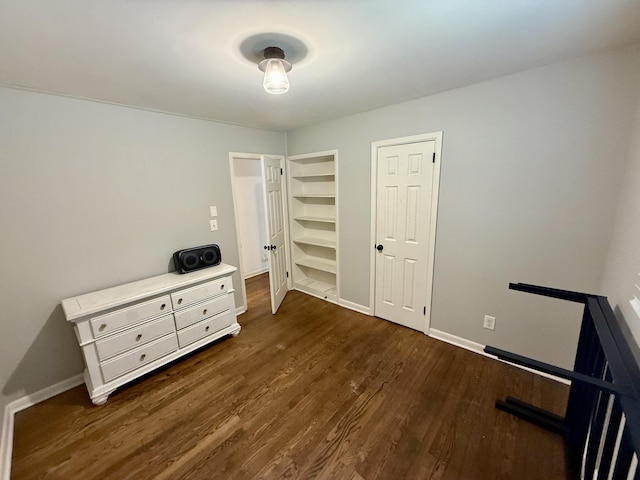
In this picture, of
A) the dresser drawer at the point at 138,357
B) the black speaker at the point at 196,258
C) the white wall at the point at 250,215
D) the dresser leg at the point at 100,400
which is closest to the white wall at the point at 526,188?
the black speaker at the point at 196,258

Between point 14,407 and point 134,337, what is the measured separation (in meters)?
0.90

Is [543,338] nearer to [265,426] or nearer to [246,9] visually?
[265,426]

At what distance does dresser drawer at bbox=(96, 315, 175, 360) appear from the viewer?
6.42ft

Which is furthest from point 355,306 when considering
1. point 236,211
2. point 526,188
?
point 526,188

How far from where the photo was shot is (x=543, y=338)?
2041 mm

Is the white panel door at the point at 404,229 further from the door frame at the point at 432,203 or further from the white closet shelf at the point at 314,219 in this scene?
the white closet shelf at the point at 314,219

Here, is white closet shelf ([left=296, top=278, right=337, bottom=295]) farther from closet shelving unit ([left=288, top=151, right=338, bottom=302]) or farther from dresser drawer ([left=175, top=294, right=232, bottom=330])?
dresser drawer ([left=175, top=294, right=232, bottom=330])

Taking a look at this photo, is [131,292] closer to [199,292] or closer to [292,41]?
[199,292]

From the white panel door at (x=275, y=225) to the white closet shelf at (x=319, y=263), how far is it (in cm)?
35

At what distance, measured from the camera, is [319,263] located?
12.6ft

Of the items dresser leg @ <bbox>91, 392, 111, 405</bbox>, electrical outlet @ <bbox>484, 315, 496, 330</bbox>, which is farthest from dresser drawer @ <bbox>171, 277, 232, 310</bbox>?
electrical outlet @ <bbox>484, 315, 496, 330</bbox>

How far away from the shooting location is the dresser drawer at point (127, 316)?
1917 millimetres

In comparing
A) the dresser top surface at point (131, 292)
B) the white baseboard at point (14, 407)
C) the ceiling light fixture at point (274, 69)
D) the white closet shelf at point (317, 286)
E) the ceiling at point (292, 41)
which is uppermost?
the ceiling at point (292, 41)

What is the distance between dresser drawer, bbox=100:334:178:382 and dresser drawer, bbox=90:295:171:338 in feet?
0.80
